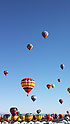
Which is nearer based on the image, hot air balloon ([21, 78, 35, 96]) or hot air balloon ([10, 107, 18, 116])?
hot air balloon ([21, 78, 35, 96])

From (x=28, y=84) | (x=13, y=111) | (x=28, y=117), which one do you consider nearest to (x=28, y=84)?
(x=28, y=84)

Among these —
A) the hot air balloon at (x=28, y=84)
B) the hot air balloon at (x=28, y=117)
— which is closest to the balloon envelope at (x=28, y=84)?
the hot air balloon at (x=28, y=84)

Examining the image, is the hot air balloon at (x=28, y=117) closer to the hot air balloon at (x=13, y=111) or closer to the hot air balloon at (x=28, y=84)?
the hot air balloon at (x=13, y=111)

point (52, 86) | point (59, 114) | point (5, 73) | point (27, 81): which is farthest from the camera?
point (59, 114)

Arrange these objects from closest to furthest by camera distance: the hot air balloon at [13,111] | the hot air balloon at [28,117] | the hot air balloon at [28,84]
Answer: the hot air balloon at [28,84], the hot air balloon at [28,117], the hot air balloon at [13,111]

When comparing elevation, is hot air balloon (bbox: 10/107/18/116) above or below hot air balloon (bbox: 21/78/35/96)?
below

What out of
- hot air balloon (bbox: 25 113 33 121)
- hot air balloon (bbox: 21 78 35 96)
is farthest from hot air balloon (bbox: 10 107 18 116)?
hot air balloon (bbox: 21 78 35 96)

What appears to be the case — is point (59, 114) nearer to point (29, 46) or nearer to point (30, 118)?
point (30, 118)

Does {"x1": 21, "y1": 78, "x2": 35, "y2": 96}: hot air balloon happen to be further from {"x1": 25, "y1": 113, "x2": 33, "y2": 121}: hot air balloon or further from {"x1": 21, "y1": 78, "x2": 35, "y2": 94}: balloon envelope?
{"x1": 25, "y1": 113, "x2": 33, "y2": 121}: hot air balloon

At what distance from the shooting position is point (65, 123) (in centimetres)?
3064

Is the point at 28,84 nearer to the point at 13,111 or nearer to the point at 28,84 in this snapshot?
the point at 28,84

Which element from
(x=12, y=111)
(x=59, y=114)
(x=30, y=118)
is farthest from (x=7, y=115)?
(x=59, y=114)

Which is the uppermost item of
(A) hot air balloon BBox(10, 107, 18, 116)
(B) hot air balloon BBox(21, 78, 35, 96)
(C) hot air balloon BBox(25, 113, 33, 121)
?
(B) hot air balloon BBox(21, 78, 35, 96)

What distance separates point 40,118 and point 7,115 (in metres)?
8.82
